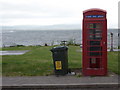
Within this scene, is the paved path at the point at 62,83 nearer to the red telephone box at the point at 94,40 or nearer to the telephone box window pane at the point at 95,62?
the red telephone box at the point at 94,40

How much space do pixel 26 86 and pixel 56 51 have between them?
193 centimetres

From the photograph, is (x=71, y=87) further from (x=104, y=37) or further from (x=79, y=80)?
(x=104, y=37)

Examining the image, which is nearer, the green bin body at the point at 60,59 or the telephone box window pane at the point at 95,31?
the telephone box window pane at the point at 95,31

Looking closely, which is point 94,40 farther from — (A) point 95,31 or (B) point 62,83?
(B) point 62,83

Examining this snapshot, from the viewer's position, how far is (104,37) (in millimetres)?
8766

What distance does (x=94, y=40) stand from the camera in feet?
28.9

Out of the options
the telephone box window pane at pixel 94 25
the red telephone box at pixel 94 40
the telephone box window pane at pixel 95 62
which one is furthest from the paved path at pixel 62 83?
the telephone box window pane at pixel 94 25

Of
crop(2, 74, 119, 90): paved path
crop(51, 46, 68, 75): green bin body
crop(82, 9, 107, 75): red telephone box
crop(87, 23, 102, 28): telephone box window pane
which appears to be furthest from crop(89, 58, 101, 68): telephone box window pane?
crop(87, 23, 102, 28): telephone box window pane

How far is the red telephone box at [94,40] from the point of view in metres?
8.77

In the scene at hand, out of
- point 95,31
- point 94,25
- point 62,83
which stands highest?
point 94,25

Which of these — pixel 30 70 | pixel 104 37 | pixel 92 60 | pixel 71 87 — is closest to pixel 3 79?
pixel 30 70

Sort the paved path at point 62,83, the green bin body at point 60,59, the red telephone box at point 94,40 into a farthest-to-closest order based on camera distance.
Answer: the green bin body at point 60,59 → the red telephone box at point 94,40 → the paved path at point 62,83

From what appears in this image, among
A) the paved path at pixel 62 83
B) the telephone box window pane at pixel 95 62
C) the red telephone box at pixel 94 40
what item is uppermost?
the red telephone box at pixel 94 40

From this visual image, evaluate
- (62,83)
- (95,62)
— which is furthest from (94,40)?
(62,83)
